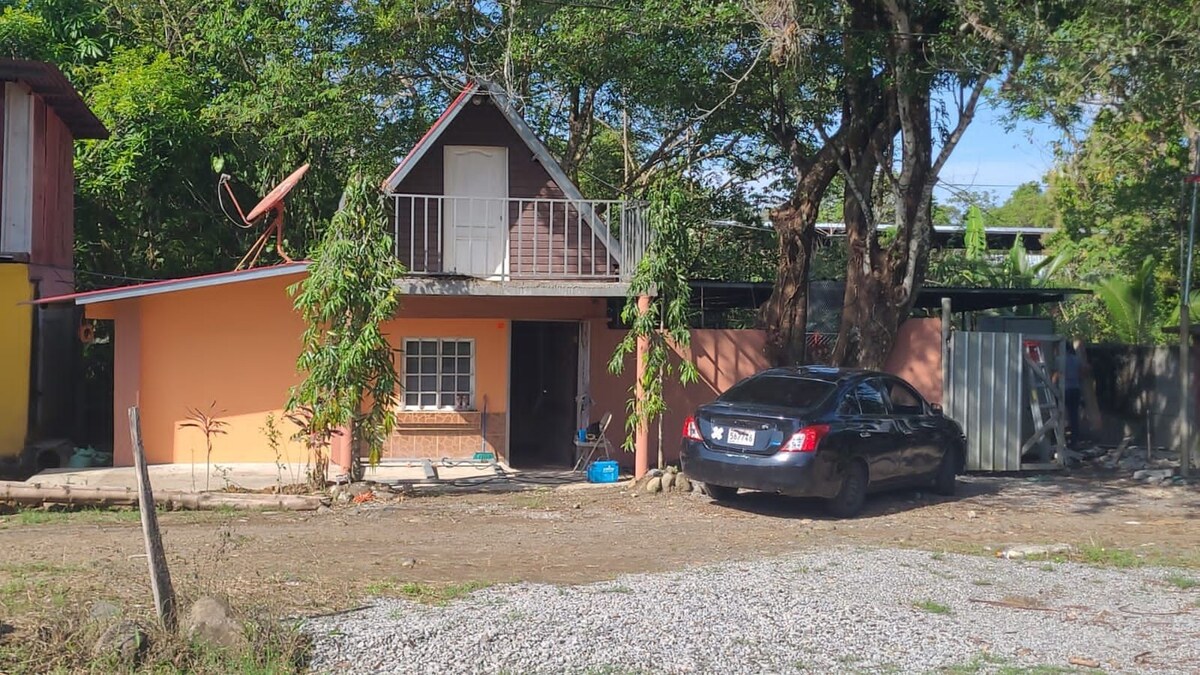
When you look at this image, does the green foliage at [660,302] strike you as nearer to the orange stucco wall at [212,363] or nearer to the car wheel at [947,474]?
the car wheel at [947,474]

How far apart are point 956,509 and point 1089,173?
37.9 ft

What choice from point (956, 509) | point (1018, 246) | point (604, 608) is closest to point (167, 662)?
point (604, 608)

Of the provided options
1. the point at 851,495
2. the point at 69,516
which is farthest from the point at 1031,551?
the point at 69,516

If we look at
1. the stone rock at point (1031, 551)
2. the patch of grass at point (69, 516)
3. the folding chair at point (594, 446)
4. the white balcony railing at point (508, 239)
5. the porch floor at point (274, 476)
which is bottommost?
the stone rock at point (1031, 551)

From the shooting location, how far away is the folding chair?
1523 centimetres

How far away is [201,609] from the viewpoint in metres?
6.39

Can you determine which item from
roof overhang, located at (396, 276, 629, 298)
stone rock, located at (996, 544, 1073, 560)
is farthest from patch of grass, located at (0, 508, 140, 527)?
stone rock, located at (996, 544, 1073, 560)

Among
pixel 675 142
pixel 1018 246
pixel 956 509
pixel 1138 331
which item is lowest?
pixel 956 509

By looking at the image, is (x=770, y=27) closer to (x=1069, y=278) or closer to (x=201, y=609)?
(x=201, y=609)

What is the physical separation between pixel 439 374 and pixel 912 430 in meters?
6.78

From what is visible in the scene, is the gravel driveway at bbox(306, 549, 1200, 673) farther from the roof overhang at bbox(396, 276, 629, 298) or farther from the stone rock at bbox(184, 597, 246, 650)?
the roof overhang at bbox(396, 276, 629, 298)

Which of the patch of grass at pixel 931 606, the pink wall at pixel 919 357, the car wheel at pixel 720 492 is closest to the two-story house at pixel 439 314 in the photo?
the car wheel at pixel 720 492

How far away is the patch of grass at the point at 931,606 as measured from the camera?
26.3 feet

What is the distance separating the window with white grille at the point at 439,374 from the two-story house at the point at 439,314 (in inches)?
0.8
